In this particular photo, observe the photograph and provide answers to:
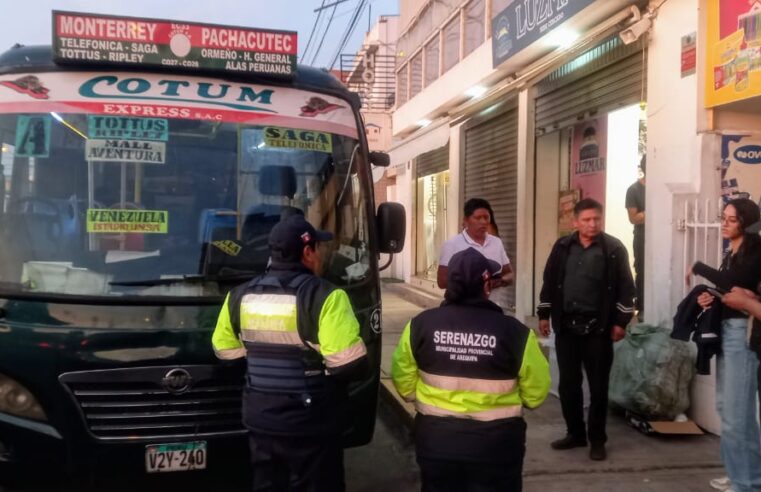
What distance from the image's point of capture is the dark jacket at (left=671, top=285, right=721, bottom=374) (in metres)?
4.21

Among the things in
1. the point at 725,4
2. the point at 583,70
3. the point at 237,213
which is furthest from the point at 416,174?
the point at 237,213

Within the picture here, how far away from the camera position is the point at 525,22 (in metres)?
9.30

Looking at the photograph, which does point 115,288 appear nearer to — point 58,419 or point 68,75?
point 58,419

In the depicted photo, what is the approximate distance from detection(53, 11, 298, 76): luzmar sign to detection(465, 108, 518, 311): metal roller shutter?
6.33 meters

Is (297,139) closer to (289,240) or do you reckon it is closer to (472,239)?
(289,240)

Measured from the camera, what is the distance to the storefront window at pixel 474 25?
12.0 m

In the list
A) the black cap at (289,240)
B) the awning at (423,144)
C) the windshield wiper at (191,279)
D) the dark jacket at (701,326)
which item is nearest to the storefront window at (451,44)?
the awning at (423,144)

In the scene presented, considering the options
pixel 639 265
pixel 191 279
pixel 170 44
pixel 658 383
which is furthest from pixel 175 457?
pixel 639 265

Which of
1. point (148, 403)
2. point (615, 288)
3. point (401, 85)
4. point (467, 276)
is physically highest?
point (401, 85)

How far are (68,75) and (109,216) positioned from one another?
0.92 m

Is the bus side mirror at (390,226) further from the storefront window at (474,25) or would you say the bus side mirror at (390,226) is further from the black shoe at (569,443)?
the storefront window at (474,25)

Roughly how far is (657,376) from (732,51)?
92.2 inches

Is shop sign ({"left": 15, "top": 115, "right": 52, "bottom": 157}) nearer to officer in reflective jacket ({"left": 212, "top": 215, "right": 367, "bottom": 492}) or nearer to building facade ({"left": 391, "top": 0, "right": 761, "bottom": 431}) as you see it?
officer in reflective jacket ({"left": 212, "top": 215, "right": 367, "bottom": 492})

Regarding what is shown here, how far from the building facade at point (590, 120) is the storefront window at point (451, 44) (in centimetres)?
4
